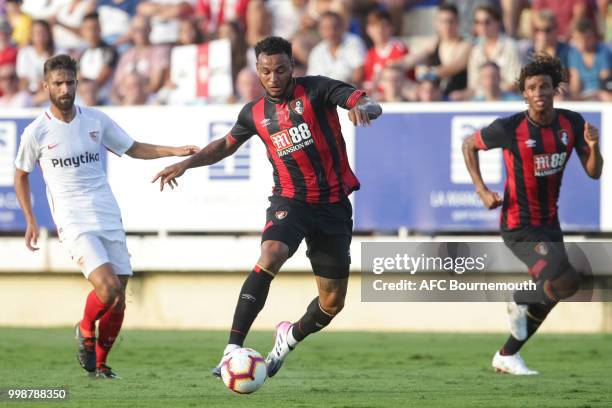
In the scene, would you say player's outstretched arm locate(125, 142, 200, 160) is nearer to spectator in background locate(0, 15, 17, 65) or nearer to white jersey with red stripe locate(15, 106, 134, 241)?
white jersey with red stripe locate(15, 106, 134, 241)

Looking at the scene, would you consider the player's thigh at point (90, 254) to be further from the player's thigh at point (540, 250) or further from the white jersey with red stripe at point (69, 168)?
the player's thigh at point (540, 250)

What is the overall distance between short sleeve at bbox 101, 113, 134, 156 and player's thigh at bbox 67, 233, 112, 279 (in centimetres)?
83

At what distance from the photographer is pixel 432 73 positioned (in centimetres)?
1500

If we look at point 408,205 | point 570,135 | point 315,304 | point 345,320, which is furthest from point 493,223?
point 315,304

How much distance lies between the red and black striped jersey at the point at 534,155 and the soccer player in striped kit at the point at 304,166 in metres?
1.77

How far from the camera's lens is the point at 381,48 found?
51.0 ft

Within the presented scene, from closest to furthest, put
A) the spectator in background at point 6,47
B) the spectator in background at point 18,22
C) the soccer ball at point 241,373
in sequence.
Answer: the soccer ball at point 241,373 → the spectator in background at point 6,47 → the spectator in background at point 18,22

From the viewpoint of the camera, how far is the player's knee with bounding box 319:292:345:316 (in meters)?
9.15

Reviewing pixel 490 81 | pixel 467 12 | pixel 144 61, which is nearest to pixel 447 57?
pixel 490 81

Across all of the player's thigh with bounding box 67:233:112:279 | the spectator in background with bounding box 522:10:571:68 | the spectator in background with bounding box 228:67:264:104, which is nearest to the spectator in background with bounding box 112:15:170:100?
the spectator in background with bounding box 228:67:264:104

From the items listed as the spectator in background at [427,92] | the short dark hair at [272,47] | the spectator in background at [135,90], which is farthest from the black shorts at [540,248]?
the spectator in background at [135,90]

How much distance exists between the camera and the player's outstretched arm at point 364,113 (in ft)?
26.0

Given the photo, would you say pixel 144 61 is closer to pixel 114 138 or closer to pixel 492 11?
pixel 492 11

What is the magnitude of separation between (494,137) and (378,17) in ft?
18.1
